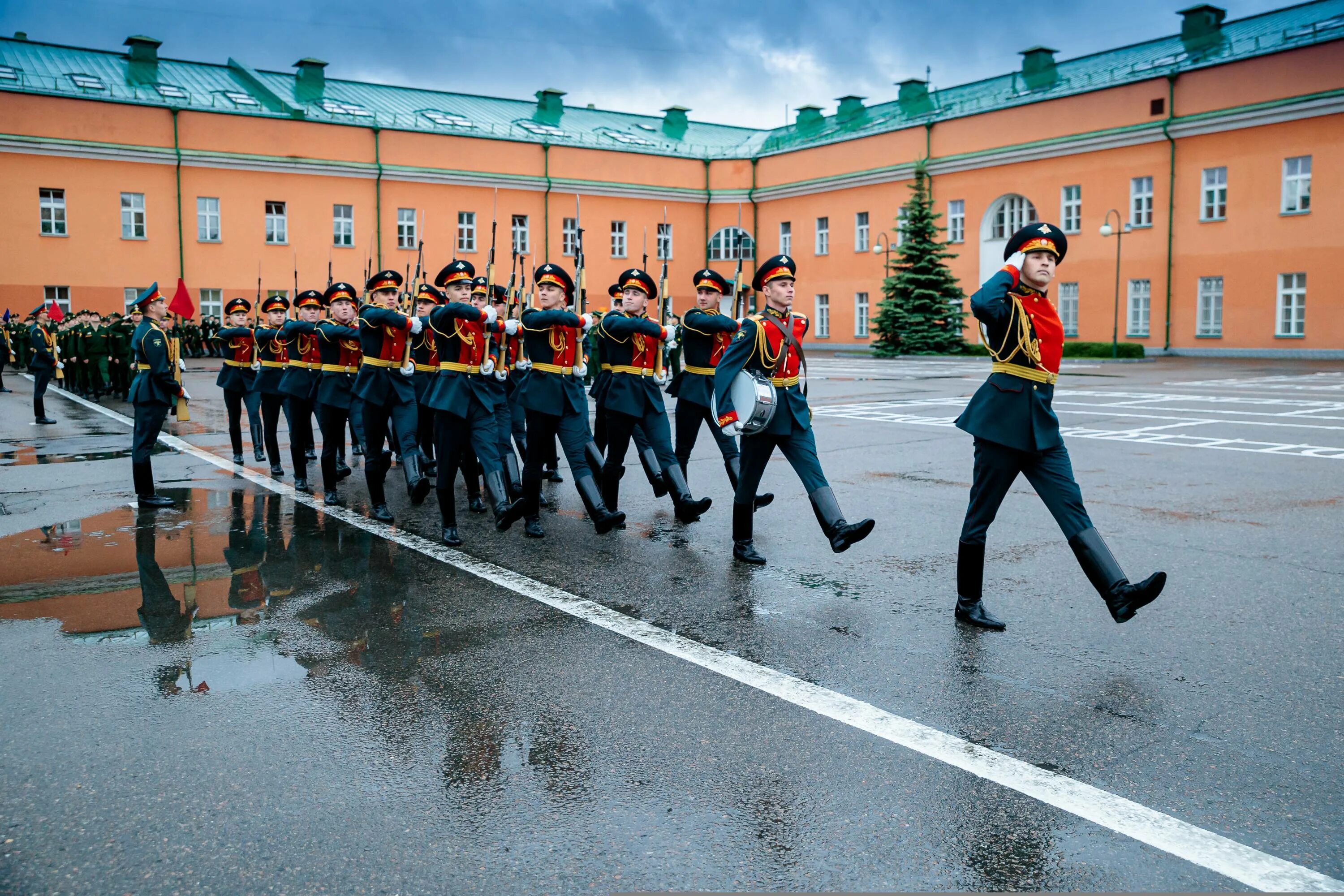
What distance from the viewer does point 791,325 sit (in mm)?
7438

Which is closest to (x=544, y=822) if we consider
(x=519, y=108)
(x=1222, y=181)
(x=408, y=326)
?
(x=408, y=326)

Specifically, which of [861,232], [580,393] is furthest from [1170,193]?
[580,393]

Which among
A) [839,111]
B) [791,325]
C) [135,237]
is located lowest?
[791,325]

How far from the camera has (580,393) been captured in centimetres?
853

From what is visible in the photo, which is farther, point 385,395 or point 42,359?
point 42,359

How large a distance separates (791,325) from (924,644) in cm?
257

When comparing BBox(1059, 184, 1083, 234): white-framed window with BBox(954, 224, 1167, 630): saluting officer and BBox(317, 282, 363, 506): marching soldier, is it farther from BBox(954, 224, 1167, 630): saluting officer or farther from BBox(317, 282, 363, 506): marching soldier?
BBox(954, 224, 1167, 630): saluting officer

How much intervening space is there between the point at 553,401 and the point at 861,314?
145ft

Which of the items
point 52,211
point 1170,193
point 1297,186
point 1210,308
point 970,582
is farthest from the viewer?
point 52,211

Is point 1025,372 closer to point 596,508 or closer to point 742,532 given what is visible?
point 742,532

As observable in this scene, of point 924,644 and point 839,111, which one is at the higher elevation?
point 839,111

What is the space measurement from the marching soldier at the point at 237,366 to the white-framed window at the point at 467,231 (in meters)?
37.0

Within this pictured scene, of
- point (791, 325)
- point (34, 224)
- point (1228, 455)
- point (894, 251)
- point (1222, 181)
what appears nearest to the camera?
point (791, 325)

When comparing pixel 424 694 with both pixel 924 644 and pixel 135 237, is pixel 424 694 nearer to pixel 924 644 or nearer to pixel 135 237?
pixel 924 644
